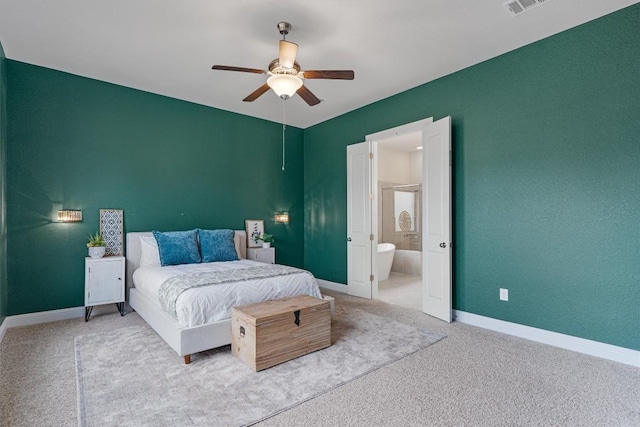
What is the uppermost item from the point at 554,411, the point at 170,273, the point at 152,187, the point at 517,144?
the point at 517,144

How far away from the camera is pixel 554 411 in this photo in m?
2.08

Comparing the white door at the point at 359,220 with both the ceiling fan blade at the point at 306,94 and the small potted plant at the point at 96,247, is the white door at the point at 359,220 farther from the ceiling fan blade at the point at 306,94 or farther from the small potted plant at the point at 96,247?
the small potted plant at the point at 96,247

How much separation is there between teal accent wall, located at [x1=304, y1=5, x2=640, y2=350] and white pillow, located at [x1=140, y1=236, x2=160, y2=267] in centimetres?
386

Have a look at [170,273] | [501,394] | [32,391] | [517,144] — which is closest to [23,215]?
[170,273]

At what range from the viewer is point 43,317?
3.88m

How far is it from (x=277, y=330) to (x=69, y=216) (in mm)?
3118

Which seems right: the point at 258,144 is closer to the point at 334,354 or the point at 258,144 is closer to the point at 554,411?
the point at 334,354

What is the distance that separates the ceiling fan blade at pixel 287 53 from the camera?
9.09 ft

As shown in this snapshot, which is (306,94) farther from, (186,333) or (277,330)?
(186,333)

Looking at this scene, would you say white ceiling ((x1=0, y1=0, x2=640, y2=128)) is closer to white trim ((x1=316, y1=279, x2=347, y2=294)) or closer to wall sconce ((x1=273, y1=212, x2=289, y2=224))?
wall sconce ((x1=273, y1=212, x2=289, y2=224))

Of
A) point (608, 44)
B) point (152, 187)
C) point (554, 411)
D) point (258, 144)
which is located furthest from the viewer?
point (258, 144)

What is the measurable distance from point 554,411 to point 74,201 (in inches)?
205

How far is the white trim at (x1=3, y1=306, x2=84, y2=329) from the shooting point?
371 centimetres

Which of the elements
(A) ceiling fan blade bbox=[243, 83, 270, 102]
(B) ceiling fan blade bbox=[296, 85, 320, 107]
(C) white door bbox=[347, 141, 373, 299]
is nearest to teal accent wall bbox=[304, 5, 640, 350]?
(C) white door bbox=[347, 141, 373, 299]
